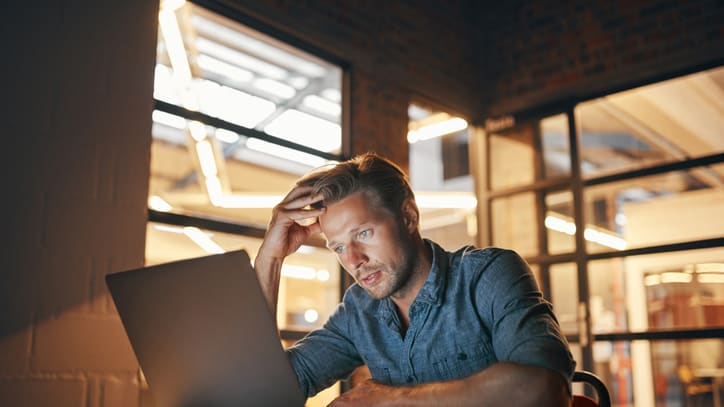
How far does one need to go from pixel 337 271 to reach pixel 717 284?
2126 millimetres

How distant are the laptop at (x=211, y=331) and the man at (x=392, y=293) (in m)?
0.23

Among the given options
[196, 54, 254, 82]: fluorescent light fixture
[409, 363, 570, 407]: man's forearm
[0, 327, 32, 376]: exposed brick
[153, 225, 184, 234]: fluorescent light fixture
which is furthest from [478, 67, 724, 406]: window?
[0, 327, 32, 376]: exposed brick

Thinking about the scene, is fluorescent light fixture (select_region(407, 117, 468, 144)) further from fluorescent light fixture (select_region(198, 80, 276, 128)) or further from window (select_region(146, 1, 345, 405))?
fluorescent light fixture (select_region(198, 80, 276, 128))

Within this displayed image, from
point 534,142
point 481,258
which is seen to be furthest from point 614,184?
point 481,258

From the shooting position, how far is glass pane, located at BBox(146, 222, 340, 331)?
3.07 m

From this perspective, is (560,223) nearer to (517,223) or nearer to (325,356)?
(517,223)

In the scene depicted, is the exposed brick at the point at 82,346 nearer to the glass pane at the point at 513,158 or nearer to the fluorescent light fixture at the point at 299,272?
the fluorescent light fixture at the point at 299,272

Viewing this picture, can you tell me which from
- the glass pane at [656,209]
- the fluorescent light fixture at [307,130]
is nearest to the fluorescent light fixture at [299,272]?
the fluorescent light fixture at [307,130]

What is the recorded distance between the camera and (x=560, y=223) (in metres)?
4.43

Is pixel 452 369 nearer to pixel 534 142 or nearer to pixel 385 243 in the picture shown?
pixel 385 243

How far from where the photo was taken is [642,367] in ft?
13.1

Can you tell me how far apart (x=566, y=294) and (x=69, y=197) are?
3035 mm

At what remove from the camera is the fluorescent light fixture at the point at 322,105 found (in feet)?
13.0

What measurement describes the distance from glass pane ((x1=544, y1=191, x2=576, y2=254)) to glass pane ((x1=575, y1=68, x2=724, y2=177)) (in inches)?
9.2
